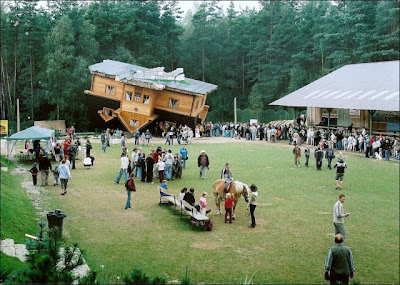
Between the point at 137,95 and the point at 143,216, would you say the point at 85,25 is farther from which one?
the point at 143,216

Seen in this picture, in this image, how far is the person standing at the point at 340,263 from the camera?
293 inches

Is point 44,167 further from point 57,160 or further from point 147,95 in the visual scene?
point 147,95

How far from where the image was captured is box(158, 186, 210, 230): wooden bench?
1151 centimetres

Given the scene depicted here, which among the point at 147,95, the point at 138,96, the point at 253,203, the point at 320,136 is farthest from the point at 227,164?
the point at 138,96

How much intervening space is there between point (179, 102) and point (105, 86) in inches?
246

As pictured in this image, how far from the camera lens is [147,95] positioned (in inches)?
1342

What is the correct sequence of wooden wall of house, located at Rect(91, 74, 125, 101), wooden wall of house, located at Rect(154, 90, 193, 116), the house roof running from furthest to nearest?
wooden wall of house, located at Rect(91, 74, 125, 101) → wooden wall of house, located at Rect(154, 90, 193, 116) → the house roof

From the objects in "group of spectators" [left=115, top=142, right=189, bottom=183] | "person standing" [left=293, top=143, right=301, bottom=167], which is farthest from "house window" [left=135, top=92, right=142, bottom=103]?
"person standing" [left=293, top=143, right=301, bottom=167]

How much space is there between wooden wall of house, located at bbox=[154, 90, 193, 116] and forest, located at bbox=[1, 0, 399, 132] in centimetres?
873

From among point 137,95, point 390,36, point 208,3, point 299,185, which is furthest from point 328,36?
point 208,3

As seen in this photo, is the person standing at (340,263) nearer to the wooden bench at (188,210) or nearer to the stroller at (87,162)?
the wooden bench at (188,210)

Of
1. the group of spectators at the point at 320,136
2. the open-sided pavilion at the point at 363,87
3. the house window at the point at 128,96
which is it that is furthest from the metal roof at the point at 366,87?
the house window at the point at 128,96

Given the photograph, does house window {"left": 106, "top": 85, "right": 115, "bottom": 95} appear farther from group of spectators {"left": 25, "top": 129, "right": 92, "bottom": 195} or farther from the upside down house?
group of spectators {"left": 25, "top": 129, "right": 92, "bottom": 195}

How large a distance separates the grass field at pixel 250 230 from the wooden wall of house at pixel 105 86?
→ 57.3ft
